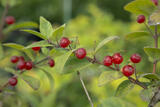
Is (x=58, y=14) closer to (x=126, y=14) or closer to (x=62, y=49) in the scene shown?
(x=126, y=14)

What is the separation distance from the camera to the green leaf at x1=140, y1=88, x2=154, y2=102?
678mm

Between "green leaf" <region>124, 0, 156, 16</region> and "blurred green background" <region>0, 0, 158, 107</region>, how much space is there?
136 millimetres

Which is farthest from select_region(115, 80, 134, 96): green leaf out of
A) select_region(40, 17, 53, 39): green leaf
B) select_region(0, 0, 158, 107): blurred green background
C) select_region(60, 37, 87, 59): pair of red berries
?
select_region(40, 17, 53, 39): green leaf

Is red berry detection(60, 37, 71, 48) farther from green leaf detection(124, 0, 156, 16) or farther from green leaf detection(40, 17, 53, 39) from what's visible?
green leaf detection(124, 0, 156, 16)

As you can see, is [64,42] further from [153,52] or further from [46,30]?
[153,52]

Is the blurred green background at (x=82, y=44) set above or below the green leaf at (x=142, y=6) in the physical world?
below

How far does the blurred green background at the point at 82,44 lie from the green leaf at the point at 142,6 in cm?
14

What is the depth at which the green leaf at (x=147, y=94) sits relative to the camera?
26.7 inches

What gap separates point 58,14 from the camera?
4.87 metres

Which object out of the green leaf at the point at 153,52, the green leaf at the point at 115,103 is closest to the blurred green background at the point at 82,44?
the green leaf at the point at 115,103

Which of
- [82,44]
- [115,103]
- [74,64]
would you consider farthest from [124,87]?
[82,44]

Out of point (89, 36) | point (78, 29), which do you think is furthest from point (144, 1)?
point (78, 29)

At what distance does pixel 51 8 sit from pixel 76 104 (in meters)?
2.63

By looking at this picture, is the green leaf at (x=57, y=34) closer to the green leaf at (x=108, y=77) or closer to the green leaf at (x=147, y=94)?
the green leaf at (x=108, y=77)
